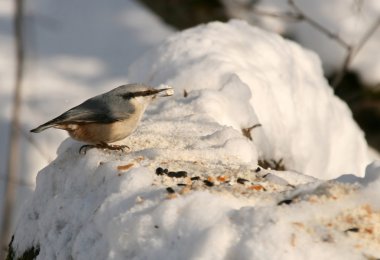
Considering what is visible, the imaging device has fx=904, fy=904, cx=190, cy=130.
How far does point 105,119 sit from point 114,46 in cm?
344

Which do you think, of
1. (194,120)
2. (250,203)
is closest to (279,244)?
(250,203)

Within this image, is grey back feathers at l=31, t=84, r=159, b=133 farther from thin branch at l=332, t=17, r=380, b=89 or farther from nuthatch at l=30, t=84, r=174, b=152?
thin branch at l=332, t=17, r=380, b=89

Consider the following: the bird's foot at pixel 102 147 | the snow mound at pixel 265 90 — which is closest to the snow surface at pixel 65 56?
the snow mound at pixel 265 90

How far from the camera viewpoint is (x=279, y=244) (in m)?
2.14

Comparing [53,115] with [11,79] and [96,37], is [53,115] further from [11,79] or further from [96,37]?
[96,37]

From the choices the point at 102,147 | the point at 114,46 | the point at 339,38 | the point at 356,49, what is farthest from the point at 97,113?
the point at 114,46

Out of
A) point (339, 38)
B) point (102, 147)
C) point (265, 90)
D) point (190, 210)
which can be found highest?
point (190, 210)

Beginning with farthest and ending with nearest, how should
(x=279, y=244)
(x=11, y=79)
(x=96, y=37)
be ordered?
(x=96, y=37)
(x=11, y=79)
(x=279, y=244)

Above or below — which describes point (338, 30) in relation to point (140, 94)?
below

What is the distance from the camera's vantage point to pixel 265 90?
4012 mm

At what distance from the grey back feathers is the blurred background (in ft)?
7.23

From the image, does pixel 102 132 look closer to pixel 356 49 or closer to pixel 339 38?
pixel 339 38

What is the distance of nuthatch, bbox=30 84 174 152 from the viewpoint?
3.15 meters

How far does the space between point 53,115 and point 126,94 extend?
256 cm
